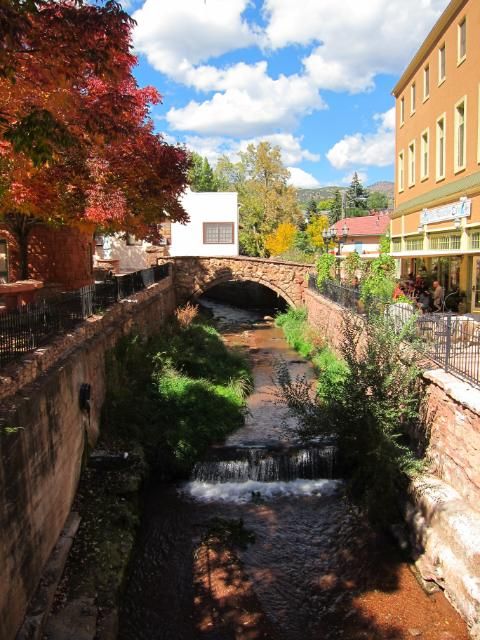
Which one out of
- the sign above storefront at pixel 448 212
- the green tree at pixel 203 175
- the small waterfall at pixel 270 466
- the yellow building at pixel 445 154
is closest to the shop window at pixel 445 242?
the yellow building at pixel 445 154

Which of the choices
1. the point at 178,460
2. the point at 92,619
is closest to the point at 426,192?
the point at 178,460

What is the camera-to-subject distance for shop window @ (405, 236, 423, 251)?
825 inches

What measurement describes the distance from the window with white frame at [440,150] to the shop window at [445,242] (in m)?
2.04

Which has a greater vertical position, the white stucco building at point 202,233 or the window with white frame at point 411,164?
the window with white frame at point 411,164

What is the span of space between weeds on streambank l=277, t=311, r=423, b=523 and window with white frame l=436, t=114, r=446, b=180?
10.4 meters

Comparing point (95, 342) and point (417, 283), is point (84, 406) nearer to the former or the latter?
point (95, 342)

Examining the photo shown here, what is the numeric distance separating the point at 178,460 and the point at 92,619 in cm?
478

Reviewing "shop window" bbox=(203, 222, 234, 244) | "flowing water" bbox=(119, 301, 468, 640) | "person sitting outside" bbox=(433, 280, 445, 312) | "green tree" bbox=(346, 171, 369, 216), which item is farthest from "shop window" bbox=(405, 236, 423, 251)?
"green tree" bbox=(346, 171, 369, 216)

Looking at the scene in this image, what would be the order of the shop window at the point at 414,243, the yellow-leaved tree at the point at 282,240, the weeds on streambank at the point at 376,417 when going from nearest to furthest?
the weeds on streambank at the point at 376,417
the shop window at the point at 414,243
the yellow-leaved tree at the point at 282,240

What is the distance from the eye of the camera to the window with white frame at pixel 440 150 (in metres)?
18.5

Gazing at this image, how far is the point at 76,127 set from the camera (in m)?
9.57

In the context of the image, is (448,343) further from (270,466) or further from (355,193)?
(355,193)

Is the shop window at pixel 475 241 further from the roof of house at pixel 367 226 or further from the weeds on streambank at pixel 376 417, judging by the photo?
the roof of house at pixel 367 226

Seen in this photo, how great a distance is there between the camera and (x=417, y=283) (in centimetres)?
1809
